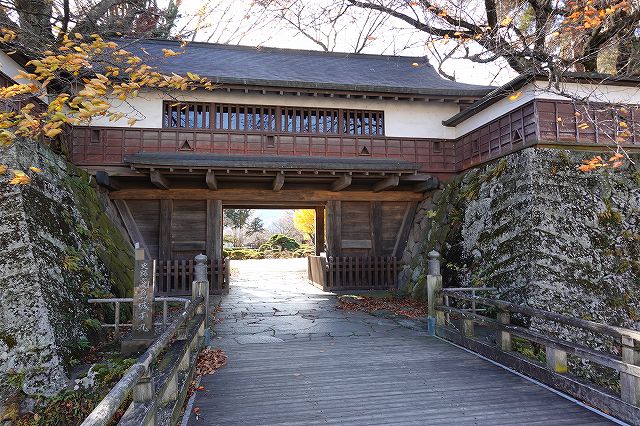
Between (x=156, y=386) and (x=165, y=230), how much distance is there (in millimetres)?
10330

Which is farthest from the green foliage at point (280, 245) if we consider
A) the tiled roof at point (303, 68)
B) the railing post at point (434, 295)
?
the railing post at point (434, 295)

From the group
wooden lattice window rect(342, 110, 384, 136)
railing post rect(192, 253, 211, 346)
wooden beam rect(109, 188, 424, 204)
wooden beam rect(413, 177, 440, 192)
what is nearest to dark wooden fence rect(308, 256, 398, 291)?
wooden beam rect(109, 188, 424, 204)

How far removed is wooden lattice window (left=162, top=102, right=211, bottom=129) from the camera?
12578mm

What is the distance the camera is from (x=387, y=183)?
1317 cm

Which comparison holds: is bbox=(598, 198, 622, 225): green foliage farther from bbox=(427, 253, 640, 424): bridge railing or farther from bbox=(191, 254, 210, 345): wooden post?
bbox=(191, 254, 210, 345): wooden post

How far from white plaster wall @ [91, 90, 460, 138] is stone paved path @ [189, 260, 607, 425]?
738 centimetres

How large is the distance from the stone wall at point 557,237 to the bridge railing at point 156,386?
677 centimetres

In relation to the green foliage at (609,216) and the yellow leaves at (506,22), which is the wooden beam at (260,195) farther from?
the yellow leaves at (506,22)

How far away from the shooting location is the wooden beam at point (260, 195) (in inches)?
514

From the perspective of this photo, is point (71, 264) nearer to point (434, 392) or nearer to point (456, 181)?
point (434, 392)

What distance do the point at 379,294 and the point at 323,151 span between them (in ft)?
17.1

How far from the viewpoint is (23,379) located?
564 centimetres

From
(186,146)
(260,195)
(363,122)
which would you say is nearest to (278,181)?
(260,195)

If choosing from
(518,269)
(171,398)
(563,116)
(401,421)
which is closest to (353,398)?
(401,421)
